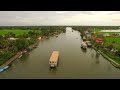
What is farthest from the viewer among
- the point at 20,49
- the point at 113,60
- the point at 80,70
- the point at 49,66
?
the point at 20,49

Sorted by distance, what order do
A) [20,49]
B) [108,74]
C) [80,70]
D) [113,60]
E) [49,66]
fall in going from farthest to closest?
[20,49] → [113,60] → [49,66] → [80,70] → [108,74]

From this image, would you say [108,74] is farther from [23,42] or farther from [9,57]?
[23,42]
